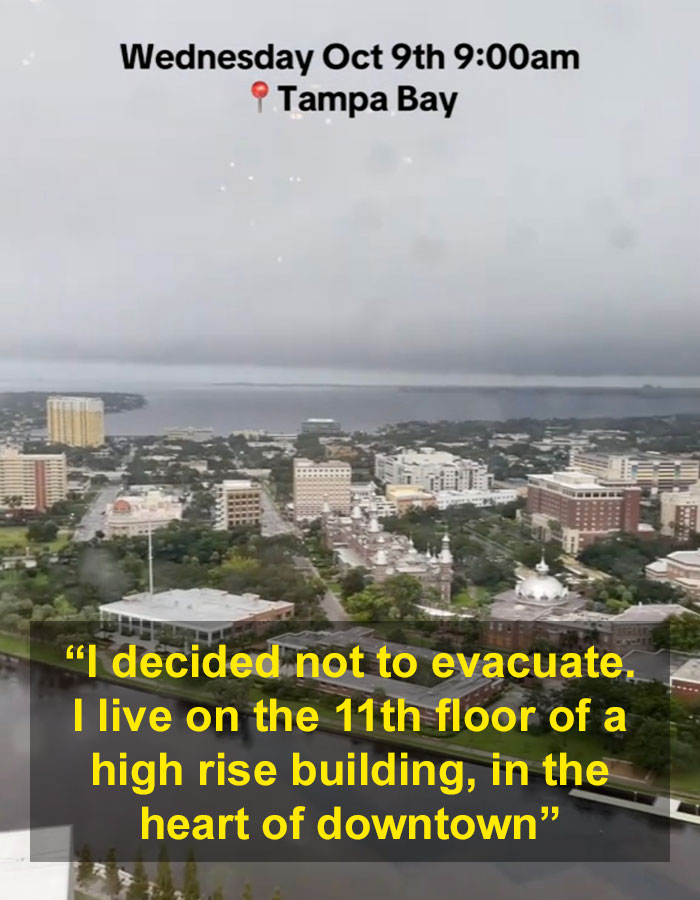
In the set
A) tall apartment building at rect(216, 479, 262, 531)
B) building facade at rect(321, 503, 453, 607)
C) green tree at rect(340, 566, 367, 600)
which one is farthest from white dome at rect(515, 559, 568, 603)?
tall apartment building at rect(216, 479, 262, 531)

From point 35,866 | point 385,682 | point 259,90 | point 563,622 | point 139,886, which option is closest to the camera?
point 35,866

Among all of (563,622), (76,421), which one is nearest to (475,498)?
(563,622)

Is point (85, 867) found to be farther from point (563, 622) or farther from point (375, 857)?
point (563, 622)

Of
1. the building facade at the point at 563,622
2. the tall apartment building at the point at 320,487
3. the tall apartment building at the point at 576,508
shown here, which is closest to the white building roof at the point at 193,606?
the tall apartment building at the point at 320,487

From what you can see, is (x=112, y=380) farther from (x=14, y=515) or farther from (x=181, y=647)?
(x=181, y=647)

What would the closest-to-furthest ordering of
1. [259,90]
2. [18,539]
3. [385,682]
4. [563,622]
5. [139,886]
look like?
[139,886] → [259,90] → [385,682] → [563,622] → [18,539]

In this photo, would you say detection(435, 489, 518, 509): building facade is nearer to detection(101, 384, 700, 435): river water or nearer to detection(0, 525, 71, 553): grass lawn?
detection(101, 384, 700, 435): river water
